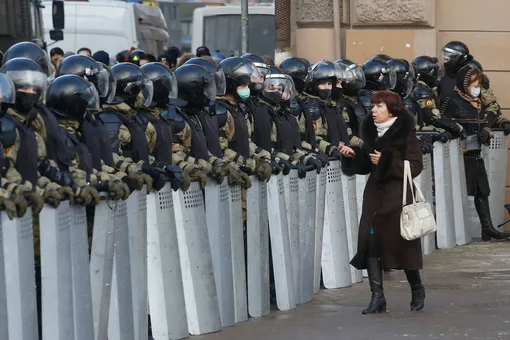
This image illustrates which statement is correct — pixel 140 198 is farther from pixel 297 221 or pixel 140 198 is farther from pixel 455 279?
pixel 455 279

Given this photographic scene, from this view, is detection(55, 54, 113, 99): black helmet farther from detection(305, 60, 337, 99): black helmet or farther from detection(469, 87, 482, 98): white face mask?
detection(469, 87, 482, 98): white face mask

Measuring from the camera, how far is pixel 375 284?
10734 mm

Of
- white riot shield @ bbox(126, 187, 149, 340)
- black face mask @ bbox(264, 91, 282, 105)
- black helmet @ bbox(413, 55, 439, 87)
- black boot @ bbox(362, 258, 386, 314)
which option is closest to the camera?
white riot shield @ bbox(126, 187, 149, 340)

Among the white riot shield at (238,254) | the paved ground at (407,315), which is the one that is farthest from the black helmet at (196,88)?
the paved ground at (407,315)

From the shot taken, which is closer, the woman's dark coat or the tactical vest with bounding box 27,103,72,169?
the tactical vest with bounding box 27,103,72,169

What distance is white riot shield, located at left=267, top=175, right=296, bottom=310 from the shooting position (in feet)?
36.7

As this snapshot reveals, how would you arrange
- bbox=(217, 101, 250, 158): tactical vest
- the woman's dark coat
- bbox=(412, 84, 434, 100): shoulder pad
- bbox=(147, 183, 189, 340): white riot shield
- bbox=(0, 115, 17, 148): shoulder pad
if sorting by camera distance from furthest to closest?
bbox=(412, 84, 434, 100): shoulder pad < bbox=(217, 101, 250, 158): tactical vest < the woman's dark coat < bbox=(147, 183, 189, 340): white riot shield < bbox=(0, 115, 17, 148): shoulder pad

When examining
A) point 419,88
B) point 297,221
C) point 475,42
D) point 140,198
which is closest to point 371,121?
point 297,221

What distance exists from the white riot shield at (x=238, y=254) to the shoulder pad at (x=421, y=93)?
541cm

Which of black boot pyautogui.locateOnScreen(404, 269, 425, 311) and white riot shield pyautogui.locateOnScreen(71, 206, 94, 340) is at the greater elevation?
white riot shield pyautogui.locateOnScreen(71, 206, 94, 340)

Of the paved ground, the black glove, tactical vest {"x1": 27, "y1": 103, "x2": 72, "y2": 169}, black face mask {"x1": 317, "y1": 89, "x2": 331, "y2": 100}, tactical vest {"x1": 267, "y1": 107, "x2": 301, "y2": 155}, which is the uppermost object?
tactical vest {"x1": 27, "y1": 103, "x2": 72, "y2": 169}

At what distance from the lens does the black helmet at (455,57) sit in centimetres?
1627

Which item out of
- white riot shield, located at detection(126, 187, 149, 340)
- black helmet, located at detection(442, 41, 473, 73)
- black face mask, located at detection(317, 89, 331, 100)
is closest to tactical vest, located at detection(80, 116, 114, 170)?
white riot shield, located at detection(126, 187, 149, 340)

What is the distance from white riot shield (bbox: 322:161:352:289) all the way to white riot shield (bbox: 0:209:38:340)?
16.0 feet
